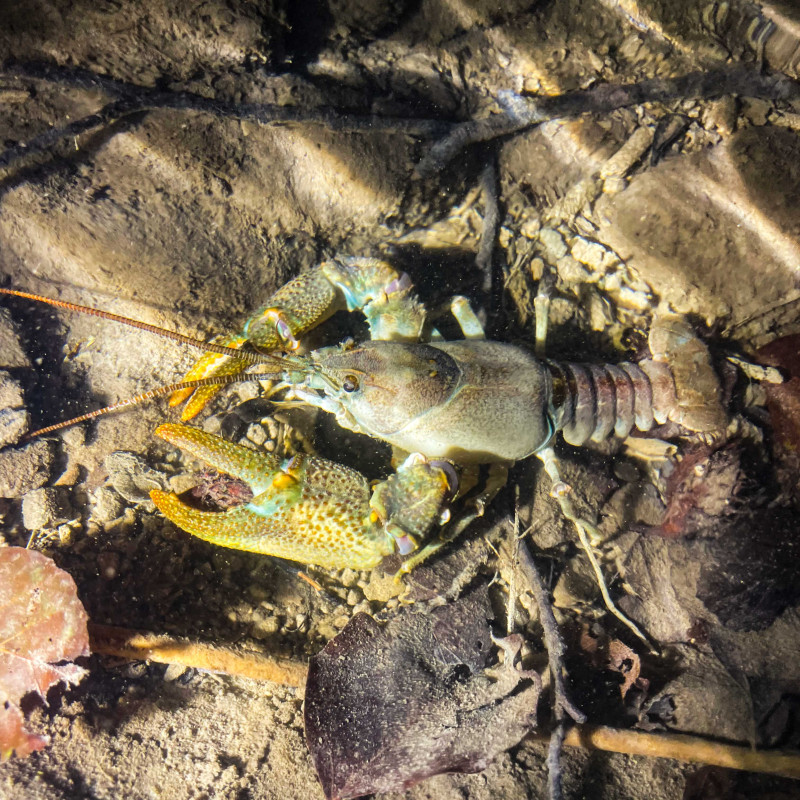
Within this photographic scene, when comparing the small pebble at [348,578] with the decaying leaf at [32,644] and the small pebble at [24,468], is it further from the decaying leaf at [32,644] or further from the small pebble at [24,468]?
the small pebble at [24,468]

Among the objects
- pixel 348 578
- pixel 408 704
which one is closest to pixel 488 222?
pixel 348 578

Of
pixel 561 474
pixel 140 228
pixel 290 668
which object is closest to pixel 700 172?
pixel 561 474

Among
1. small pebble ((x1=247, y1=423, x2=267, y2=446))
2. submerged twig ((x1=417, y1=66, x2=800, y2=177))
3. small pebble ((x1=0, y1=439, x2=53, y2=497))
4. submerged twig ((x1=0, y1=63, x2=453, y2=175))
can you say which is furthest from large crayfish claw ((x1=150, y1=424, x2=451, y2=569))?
submerged twig ((x1=417, y1=66, x2=800, y2=177))

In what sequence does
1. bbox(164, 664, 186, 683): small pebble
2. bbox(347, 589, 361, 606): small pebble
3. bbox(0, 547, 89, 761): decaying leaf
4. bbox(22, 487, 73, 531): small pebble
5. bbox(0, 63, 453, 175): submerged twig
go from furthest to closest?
bbox(347, 589, 361, 606): small pebble < bbox(22, 487, 73, 531): small pebble < bbox(164, 664, 186, 683): small pebble < bbox(0, 547, 89, 761): decaying leaf < bbox(0, 63, 453, 175): submerged twig

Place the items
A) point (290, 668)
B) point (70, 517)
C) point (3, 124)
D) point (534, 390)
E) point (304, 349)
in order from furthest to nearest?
1. point (304, 349)
2. point (534, 390)
3. point (70, 517)
4. point (290, 668)
5. point (3, 124)

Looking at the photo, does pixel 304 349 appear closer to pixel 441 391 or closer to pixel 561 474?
pixel 441 391

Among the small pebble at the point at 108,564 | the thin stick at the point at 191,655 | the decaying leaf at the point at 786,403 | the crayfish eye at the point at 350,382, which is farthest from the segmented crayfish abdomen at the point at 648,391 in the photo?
the small pebble at the point at 108,564

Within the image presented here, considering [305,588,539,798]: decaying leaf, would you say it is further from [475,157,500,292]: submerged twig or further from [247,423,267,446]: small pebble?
[475,157,500,292]: submerged twig
